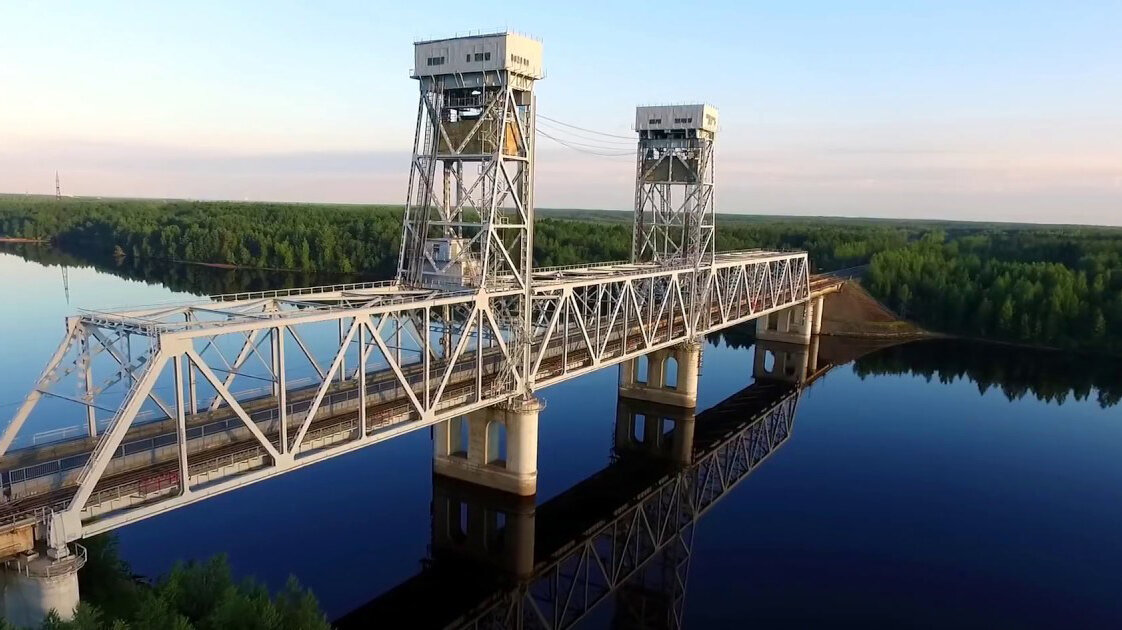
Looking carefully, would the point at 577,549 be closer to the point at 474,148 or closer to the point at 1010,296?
the point at 474,148

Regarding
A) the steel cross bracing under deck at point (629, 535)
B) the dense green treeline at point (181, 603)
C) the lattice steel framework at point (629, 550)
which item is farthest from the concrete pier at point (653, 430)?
the dense green treeline at point (181, 603)

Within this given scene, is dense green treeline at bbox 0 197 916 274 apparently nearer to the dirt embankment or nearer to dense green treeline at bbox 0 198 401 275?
dense green treeline at bbox 0 198 401 275

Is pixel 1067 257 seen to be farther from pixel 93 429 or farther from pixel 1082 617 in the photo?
pixel 93 429

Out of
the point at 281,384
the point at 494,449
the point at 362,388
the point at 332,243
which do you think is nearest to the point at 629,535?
the point at 494,449

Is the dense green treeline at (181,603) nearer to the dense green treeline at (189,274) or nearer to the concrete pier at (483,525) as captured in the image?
the concrete pier at (483,525)

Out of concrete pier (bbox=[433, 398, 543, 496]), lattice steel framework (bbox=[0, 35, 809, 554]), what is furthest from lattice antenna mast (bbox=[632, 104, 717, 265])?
concrete pier (bbox=[433, 398, 543, 496])
